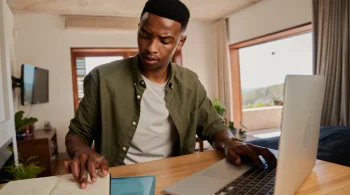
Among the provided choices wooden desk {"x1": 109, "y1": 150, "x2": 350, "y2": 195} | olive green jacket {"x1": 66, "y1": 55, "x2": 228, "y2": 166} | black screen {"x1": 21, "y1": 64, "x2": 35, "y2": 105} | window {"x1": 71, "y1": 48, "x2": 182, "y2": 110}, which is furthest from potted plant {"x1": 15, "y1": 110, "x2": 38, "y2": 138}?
wooden desk {"x1": 109, "y1": 150, "x2": 350, "y2": 195}

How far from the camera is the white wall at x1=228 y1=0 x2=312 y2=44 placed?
346 cm

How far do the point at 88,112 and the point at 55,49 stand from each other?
382cm

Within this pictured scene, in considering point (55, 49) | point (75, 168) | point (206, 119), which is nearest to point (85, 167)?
point (75, 168)

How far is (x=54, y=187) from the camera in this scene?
54cm

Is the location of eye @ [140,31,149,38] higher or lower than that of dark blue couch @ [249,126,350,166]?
higher

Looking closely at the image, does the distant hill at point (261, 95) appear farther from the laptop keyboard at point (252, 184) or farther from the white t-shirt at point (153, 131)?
the laptop keyboard at point (252, 184)

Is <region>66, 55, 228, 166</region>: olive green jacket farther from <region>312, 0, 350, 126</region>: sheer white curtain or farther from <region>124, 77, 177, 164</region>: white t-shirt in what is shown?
<region>312, 0, 350, 126</region>: sheer white curtain

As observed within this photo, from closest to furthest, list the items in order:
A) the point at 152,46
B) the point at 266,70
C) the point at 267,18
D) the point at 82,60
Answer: the point at 152,46 → the point at 267,18 → the point at 82,60 → the point at 266,70

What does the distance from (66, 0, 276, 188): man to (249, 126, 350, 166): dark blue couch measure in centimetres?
116

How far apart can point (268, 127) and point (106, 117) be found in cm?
527

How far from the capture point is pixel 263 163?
0.74 meters

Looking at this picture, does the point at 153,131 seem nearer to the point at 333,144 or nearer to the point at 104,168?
the point at 104,168

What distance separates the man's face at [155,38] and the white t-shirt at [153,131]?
0.14 metres

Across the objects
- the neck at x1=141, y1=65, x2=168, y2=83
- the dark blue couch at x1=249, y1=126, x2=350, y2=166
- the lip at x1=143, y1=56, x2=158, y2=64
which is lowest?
the dark blue couch at x1=249, y1=126, x2=350, y2=166
